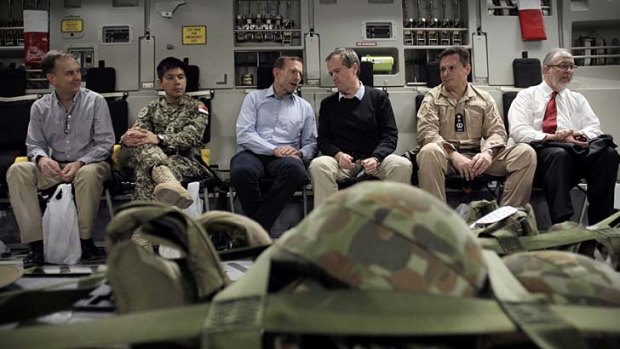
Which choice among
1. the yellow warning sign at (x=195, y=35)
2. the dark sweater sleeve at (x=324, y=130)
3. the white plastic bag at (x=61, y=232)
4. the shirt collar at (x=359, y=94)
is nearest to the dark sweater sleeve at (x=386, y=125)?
the shirt collar at (x=359, y=94)

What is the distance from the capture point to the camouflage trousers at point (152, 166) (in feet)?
9.89

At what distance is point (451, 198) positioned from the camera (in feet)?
12.1

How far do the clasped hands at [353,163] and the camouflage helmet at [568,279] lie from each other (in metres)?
2.16

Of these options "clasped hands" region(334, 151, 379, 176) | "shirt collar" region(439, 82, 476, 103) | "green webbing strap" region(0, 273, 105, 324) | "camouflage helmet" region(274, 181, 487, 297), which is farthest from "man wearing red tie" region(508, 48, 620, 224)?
"green webbing strap" region(0, 273, 105, 324)

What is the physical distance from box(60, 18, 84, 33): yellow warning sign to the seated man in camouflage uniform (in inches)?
46.9

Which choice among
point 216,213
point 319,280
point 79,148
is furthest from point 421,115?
point 319,280

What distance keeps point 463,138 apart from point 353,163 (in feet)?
2.67

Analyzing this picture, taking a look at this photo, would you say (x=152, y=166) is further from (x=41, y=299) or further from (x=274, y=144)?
(x=41, y=299)

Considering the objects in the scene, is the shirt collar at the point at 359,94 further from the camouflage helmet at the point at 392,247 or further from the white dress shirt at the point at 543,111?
the camouflage helmet at the point at 392,247

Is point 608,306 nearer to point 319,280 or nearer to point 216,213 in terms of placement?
point 319,280

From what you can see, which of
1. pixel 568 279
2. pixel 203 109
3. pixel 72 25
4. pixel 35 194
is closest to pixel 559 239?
pixel 568 279

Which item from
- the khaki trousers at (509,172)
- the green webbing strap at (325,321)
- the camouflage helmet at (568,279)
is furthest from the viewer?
the khaki trousers at (509,172)

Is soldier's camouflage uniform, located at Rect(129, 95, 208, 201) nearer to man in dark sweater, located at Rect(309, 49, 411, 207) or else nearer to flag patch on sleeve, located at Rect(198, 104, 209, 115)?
flag patch on sleeve, located at Rect(198, 104, 209, 115)

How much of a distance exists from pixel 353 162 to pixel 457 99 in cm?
88
